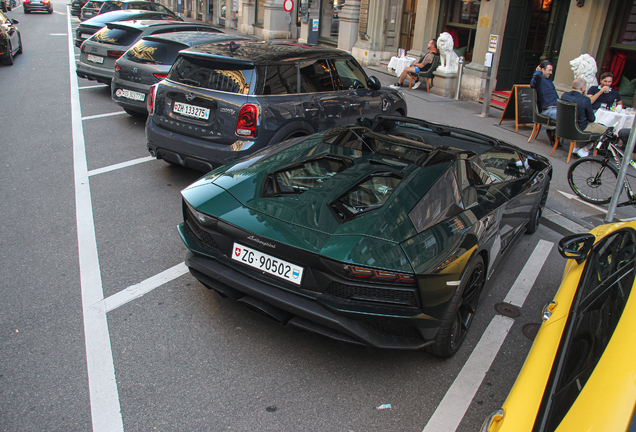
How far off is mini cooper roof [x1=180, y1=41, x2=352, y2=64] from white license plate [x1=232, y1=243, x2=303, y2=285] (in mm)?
3130

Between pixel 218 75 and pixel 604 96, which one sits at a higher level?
pixel 218 75

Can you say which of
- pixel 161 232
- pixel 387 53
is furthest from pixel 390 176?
pixel 387 53

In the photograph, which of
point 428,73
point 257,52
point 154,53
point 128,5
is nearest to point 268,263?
point 257,52

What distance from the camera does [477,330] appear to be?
3762 mm

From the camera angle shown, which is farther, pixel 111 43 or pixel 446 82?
pixel 446 82

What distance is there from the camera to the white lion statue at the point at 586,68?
10609mm

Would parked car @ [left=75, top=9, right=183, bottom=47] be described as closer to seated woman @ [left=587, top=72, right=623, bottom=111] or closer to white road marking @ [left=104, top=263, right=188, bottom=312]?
white road marking @ [left=104, top=263, right=188, bottom=312]

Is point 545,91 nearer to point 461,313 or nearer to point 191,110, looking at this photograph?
point 191,110

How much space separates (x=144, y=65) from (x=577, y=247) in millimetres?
7204

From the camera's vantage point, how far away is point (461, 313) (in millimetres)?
3467

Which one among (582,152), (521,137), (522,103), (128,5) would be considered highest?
(128,5)

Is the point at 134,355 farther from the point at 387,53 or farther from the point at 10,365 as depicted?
the point at 387,53

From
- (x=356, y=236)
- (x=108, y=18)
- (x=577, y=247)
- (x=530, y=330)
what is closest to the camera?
(x=356, y=236)

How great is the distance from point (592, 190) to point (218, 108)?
198 inches
